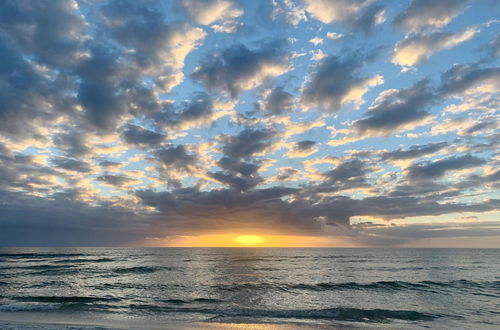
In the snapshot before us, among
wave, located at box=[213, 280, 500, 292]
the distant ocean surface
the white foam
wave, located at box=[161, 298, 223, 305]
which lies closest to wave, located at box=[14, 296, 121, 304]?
the distant ocean surface

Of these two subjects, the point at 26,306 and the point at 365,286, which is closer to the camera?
the point at 26,306

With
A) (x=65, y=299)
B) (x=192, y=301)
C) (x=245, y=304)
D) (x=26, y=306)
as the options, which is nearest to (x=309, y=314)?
(x=245, y=304)

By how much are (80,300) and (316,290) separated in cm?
2518

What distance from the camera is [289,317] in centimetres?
2239

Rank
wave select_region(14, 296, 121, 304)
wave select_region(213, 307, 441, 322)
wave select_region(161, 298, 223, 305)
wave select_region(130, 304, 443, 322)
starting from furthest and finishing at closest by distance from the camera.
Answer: wave select_region(14, 296, 121, 304) → wave select_region(161, 298, 223, 305) → wave select_region(213, 307, 441, 322) → wave select_region(130, 304, 443, 322)

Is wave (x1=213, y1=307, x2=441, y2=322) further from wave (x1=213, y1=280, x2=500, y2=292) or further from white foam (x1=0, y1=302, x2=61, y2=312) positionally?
white foam (x1=0, y1=302, x2=61, y2=312)

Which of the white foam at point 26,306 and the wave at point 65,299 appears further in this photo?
the wave at point 65,299

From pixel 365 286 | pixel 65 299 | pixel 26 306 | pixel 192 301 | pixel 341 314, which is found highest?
pixel 26 306

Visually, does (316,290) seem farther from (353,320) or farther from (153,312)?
(153,312)

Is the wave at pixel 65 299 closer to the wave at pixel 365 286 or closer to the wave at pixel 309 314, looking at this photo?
the wave at pixel 309 314

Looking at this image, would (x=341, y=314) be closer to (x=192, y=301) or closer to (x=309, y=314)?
(x=309, y=314)

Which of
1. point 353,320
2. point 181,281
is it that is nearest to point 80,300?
point 181,281

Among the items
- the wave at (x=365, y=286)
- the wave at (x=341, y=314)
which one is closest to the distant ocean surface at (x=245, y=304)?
the wave at (x=341, y=314)

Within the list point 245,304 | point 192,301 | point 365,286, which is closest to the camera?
point 245,304
